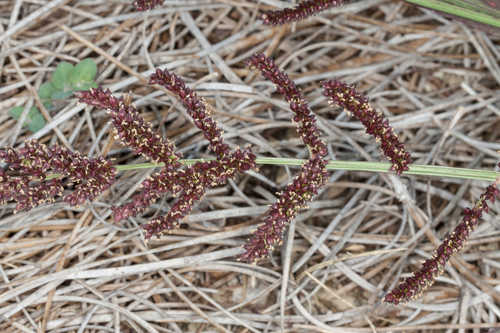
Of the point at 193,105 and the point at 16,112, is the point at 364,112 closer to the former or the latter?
the point at 193,105

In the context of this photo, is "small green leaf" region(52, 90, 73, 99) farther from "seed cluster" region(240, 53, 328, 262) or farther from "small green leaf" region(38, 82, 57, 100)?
"seed cluster" region(240, 53, 328, 262)

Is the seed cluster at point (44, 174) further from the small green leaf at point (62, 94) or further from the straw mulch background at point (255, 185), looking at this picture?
the small green leaf at point (62, 94)

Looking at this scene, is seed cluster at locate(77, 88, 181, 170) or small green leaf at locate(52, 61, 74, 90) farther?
small green leaf at locate(52, 61, 74, 90)

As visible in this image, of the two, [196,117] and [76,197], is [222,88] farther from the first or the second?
[76,197]

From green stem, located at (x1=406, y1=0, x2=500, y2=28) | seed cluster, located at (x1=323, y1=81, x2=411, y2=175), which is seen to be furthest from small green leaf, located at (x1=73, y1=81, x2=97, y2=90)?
green stem, located at (x1=406, y1=0, x2=500, y2=28)

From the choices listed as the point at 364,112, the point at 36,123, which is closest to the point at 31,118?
the point at 36,123
